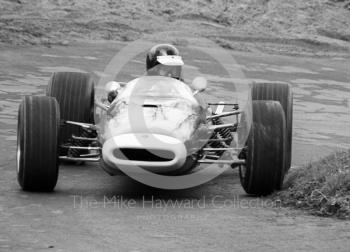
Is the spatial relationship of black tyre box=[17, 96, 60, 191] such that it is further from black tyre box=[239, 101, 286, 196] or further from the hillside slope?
the hillside slope

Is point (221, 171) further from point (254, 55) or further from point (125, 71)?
point (254, 55)

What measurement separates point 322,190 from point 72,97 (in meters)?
3.70

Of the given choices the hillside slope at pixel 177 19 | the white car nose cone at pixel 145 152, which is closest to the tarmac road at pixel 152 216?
the white car nose cone at pixel 145 152

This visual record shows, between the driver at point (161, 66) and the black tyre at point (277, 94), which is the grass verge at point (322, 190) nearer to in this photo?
the black tyre at point (277, 94)

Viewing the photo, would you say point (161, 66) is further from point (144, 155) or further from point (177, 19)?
point (177, 19)

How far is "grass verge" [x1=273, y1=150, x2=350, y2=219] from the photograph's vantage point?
876 centimetres

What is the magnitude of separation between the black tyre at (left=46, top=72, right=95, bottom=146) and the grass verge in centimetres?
271

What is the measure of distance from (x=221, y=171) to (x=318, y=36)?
12942mm

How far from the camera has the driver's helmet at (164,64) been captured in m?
11.4

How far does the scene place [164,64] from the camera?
11.5m

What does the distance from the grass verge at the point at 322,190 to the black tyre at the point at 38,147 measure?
6.97 ft

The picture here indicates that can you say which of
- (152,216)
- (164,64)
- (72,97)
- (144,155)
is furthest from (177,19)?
(152,216)

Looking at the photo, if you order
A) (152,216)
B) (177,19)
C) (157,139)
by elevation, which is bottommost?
(152,216)

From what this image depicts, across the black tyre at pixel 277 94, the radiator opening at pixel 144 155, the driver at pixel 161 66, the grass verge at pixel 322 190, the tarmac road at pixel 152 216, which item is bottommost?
the tarmac road at pixel 152 216
